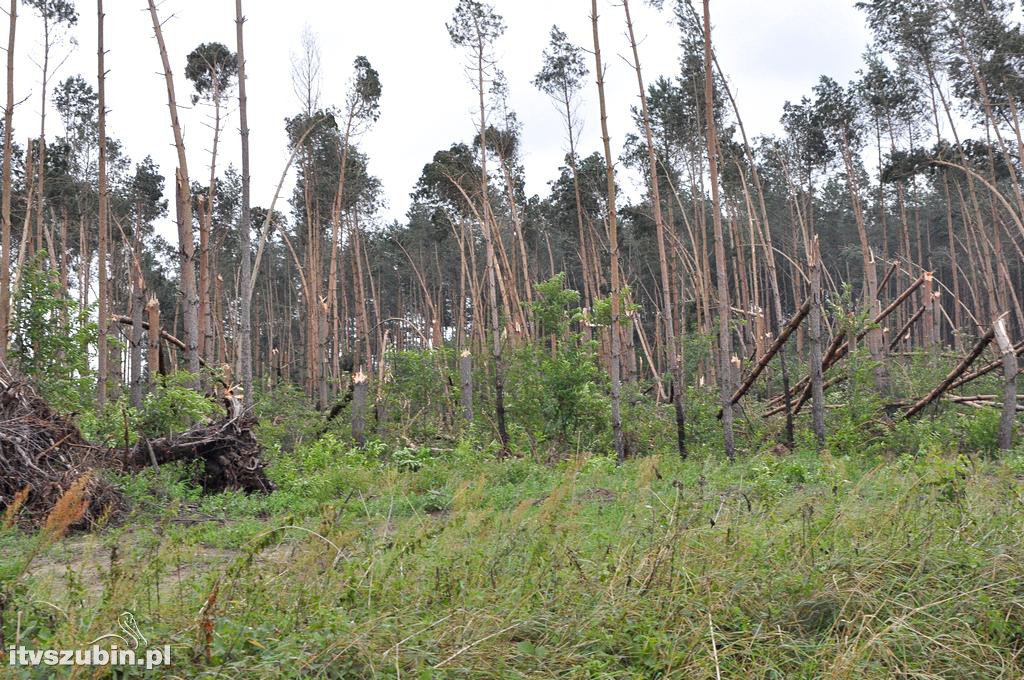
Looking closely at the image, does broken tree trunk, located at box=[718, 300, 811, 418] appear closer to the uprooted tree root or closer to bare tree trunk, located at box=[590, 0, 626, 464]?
bare tree trunk, located at box=[590, 0, 626, 464]

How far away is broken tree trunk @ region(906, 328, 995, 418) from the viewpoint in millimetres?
10523

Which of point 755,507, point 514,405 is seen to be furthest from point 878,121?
point 755,507

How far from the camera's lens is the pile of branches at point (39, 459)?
20.8 ft

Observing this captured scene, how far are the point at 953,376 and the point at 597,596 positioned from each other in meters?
9.23

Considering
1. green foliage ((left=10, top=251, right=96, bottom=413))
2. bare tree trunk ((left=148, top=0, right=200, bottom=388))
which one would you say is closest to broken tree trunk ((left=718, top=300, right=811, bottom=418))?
bare tree trunk ((left=148, top=0, right=200, bottom=388))

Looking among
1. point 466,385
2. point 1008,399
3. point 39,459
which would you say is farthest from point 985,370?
point 39,459

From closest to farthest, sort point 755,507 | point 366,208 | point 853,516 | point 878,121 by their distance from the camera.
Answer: point 853,516 → point 755,507 → point 878,121 → point 366,208

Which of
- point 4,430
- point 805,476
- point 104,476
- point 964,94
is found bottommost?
point 805,476

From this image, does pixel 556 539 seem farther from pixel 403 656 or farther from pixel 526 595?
pixel 403 656

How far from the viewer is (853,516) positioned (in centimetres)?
495

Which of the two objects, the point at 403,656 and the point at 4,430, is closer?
the point at 403,656

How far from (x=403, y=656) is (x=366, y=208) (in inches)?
1004

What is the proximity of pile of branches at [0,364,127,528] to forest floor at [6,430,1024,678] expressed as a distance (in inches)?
34.1

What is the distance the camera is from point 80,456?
23.9 ft
